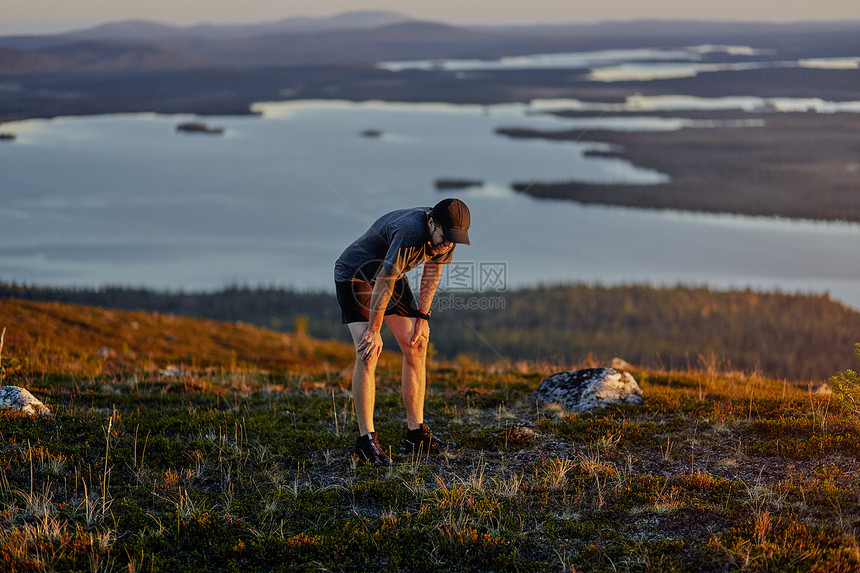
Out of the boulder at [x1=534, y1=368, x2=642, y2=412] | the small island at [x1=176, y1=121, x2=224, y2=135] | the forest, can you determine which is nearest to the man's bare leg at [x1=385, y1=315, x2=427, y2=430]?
the boulder at [x1=534, y1=368, x2=642, y2=412]

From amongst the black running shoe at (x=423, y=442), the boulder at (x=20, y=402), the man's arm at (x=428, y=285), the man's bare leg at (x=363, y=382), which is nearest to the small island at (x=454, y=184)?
the boulder at (x=20, y=402)

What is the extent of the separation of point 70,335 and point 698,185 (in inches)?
3335

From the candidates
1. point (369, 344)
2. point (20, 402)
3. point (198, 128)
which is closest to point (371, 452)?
point (369, 344)

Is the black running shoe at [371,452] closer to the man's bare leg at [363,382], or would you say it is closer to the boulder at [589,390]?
the man's bare leg at [363,382]

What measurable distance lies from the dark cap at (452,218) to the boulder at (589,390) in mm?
3529

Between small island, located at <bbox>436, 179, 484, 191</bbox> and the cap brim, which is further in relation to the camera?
small island, located at <bbox>436, 179, 484, 191</bbox>

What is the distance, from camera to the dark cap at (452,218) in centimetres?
588

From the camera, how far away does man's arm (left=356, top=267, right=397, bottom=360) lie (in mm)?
6051

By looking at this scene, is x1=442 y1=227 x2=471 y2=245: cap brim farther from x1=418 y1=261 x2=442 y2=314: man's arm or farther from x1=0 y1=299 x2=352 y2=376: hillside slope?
x1=0 y1=299 x2=352 y2=376: hillside slope

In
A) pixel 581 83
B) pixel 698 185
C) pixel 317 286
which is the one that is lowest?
pixel 317 286

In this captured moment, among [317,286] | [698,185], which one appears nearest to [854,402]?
[317,286]

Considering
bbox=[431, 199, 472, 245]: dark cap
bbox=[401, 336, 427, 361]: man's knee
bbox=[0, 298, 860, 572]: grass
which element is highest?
bbox=[431, 199, 472, 245]: dark cap

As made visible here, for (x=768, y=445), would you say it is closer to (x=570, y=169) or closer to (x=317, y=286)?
(x=317, y=286)

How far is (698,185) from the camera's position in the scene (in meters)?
89.9
